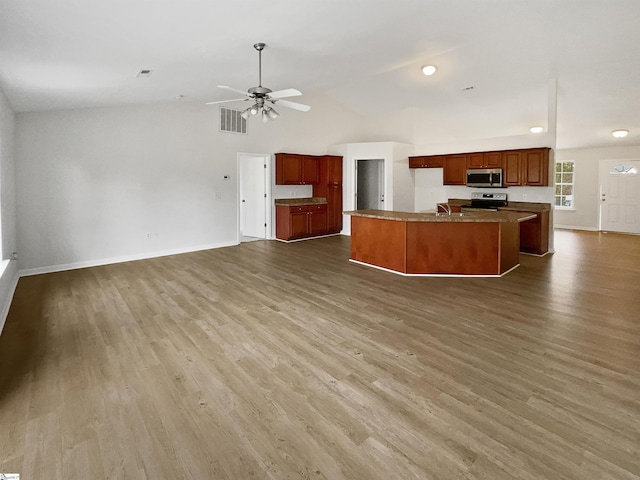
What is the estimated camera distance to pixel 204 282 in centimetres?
501

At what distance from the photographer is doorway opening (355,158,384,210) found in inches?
386

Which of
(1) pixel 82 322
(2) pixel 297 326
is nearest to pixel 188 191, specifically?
(1) pixel 82 322

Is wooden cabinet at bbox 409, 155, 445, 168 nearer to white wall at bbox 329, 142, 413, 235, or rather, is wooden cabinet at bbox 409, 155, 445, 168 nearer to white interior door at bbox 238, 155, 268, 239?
white wall at bbox 329, 142, 413, 235

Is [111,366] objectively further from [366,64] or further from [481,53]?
[481,53]

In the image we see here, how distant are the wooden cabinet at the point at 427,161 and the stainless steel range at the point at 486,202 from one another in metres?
1.08

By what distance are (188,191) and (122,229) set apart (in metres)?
1.39

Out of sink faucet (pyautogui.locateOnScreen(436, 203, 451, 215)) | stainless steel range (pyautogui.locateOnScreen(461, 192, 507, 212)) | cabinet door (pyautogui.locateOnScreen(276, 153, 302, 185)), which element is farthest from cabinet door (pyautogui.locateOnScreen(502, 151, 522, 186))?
cabinet door (pyautogui.locateOnScreen(276, 153, 302, 185))

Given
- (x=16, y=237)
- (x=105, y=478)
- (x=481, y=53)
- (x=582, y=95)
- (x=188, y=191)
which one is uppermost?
(x=481, y=53)

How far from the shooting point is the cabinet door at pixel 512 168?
6820mm

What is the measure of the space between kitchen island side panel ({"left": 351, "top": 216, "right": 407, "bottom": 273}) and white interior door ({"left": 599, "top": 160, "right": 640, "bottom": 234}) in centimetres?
729

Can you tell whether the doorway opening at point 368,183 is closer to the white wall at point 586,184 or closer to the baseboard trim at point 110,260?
the baseboard trim at point 110,260

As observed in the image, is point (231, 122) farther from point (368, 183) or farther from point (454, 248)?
point (454, 248)

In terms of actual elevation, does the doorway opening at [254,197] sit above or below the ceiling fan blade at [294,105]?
below

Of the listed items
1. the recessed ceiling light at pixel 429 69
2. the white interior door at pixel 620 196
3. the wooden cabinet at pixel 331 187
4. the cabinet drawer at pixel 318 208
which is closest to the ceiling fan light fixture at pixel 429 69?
the recessed ceiling light at pixel 429 69
